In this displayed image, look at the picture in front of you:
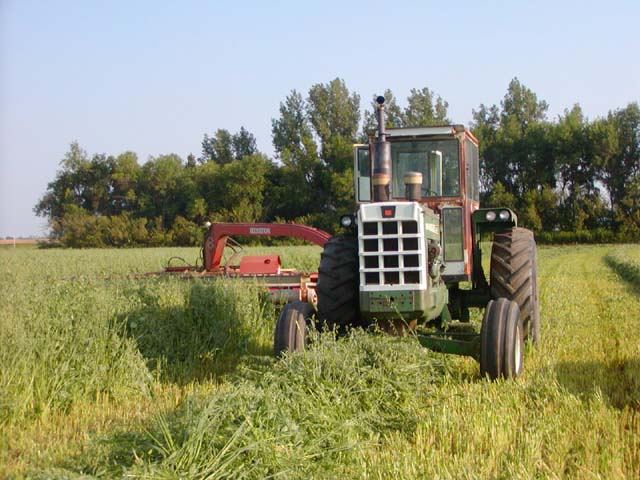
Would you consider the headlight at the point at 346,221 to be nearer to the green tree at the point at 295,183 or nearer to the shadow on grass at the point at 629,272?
the shadow on grass at the point at 629,272

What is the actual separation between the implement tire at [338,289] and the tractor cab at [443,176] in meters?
1.00

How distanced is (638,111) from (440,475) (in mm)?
55783

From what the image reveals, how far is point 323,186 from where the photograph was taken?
172ft

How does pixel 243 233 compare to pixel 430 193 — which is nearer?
pixel 430 193

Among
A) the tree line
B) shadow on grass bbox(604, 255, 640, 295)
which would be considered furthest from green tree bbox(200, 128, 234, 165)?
shadow on grass bbox(604, 255, 640, 295)

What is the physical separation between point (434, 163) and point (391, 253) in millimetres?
1824

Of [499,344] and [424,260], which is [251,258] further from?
[499,344]

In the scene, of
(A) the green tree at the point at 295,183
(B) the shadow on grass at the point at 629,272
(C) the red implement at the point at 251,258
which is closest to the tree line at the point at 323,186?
(A) the green tree at the point at 295,183

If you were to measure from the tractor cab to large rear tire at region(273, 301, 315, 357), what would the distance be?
1671 mm

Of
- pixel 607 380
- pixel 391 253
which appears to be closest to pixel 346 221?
pixel 391 253

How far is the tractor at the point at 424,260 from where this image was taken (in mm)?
6473

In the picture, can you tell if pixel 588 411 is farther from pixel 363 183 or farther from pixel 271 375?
pixel 363 183

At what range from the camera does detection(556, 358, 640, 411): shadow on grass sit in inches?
218

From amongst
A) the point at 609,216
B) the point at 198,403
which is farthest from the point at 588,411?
the point at 609,216
